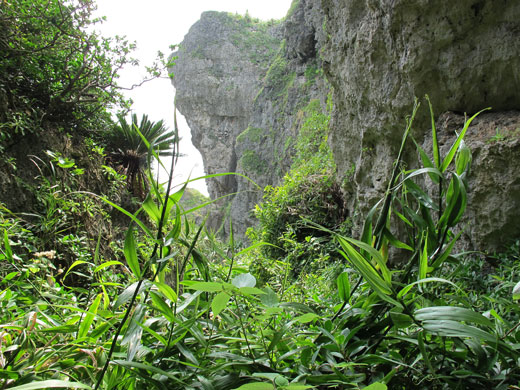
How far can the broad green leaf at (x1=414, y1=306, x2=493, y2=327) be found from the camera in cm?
37

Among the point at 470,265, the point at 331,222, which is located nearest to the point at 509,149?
the point at 470,265

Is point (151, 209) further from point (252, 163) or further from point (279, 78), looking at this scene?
point (279, 78)

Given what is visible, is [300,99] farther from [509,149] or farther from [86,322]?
[86,322]

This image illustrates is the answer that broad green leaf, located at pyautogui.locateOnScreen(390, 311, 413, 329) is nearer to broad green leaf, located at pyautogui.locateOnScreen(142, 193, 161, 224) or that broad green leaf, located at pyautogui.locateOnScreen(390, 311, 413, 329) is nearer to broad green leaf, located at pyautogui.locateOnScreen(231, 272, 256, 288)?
broad green leaf, located at pyautogui.locateOnScreen(231, 272, 256, 288)

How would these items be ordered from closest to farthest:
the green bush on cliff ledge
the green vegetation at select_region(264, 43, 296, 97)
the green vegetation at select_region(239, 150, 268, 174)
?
the green bush on cliff ledge → the green vegetation at select_region(264, 43, 296, 97) → the green vegetation at select_region(239, 150, 268, 174)

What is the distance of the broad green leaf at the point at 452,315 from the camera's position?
0.37 meters

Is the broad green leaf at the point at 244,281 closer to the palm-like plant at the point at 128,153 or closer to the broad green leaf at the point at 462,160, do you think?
the broad green leaf at the point at 462,160

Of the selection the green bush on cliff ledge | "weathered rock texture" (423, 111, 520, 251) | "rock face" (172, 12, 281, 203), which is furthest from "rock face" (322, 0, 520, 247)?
"rock face" (172, 12, 281, 203)

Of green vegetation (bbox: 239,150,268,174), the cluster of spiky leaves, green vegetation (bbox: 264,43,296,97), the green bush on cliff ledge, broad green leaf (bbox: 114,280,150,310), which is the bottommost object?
the green bush on cliff ledge

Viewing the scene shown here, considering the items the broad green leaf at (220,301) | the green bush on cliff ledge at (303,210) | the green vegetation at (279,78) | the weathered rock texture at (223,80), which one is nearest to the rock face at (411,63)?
the green bush on cliff ledge at (303,210)

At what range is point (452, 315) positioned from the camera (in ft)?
1.26

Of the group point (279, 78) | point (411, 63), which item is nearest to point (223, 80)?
point (279, 78)

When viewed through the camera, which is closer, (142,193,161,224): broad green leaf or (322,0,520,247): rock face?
(142,193,161,224): broad green leaf

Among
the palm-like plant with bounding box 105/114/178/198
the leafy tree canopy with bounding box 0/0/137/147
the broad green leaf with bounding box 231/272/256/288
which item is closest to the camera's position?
the broad green leaf with bounding box 231/272/256/288
